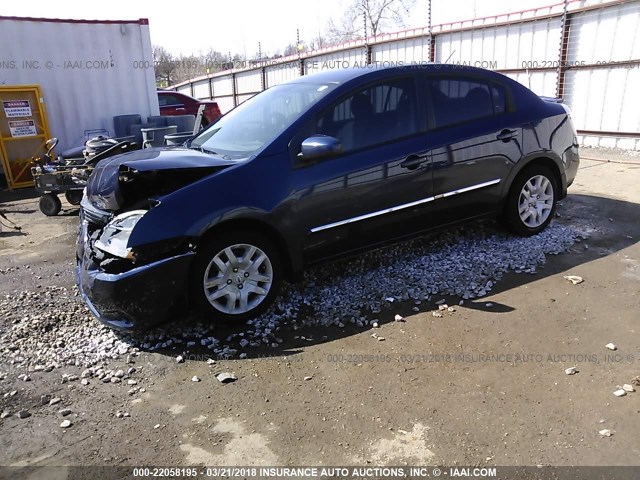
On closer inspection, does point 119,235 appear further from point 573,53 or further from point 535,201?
point 573,53

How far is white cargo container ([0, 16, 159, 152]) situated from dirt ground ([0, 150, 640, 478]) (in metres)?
8.37

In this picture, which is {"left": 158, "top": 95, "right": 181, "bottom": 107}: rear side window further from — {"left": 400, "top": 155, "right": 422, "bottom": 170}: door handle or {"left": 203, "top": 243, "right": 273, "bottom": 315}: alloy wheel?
{"left": 203, "top": 243, "right": 273, "bottom": 315}: alloy wheel

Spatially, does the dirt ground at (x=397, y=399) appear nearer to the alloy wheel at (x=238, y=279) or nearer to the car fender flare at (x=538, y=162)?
the alloy wheel at (x=238, y=279)

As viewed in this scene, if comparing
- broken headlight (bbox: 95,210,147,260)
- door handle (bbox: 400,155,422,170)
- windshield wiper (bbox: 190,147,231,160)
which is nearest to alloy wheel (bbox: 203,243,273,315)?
broken headlight (bbox: 95,210,147,260)

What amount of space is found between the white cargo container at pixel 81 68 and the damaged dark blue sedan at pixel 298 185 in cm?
733

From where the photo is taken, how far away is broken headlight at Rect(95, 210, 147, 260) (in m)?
3.38

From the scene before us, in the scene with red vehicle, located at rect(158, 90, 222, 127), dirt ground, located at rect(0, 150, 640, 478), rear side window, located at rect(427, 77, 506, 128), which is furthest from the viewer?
red vehicle, located at rect(158, 90, 222, 127)

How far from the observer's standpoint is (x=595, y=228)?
5.64 m

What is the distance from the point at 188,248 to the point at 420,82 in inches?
97.6

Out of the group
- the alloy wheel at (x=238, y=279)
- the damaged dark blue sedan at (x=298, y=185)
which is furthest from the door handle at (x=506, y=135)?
the alloy wheel at (x=238, y=279)

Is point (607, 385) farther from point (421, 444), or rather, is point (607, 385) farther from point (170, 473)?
point (170, 473)

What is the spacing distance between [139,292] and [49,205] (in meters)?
5.48

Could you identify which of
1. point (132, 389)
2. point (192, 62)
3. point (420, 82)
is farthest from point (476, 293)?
point (192, 62)

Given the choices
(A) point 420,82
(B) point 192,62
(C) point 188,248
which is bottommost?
(C) point 188,248
